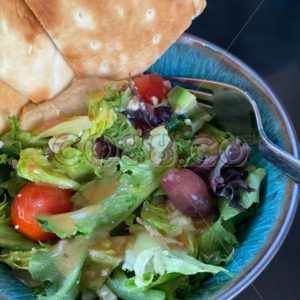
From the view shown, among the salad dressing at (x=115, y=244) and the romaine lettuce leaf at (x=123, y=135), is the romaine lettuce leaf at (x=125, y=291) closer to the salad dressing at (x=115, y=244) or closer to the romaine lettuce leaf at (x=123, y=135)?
the salad dressing at (x=115, y=244)

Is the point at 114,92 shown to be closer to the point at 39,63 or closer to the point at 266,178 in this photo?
the point at 39,63

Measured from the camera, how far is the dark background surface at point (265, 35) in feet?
4.08

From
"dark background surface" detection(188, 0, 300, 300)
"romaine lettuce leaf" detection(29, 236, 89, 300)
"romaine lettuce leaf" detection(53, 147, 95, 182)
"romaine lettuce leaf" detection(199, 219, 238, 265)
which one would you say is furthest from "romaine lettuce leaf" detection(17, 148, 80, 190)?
"dark background surface" detection(188, 0, 300, 300)

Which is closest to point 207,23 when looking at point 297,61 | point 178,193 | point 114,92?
point 297,61

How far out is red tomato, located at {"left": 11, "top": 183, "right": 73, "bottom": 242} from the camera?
2.79ft

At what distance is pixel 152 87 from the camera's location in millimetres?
1027

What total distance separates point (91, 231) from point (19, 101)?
27cm

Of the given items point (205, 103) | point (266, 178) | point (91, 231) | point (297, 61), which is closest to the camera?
point (91, 231)

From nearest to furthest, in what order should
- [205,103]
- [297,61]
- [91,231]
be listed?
[91,231]
[205,103]
[297,61]

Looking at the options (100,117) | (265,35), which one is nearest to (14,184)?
(100,117)

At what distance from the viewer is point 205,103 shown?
40.6 inches

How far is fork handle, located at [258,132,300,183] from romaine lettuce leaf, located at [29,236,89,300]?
318 mm

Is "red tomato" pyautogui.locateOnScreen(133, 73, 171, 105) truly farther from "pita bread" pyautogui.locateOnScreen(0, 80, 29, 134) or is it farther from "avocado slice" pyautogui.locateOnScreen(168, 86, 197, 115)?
"pita bread" pyautogui.locateOnScreen(0, 80, 29, 134)

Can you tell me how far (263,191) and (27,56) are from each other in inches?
17.1
